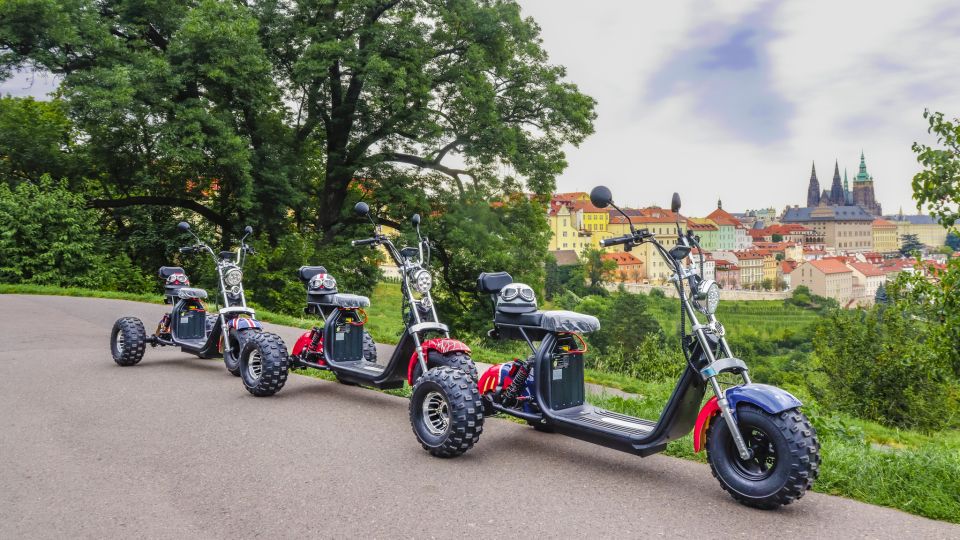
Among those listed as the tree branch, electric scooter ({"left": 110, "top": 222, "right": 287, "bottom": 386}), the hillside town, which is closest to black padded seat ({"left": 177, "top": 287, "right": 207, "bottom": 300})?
electric scooter ({"left": 110, "top": 222, "right": 287, "bottom": 386})

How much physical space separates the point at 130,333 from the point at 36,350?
227cm

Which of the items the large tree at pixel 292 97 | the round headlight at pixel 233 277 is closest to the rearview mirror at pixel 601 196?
the round headlight at pixel 233 277

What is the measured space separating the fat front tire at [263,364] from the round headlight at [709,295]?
402cm

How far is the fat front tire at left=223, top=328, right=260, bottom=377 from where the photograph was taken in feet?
23.8

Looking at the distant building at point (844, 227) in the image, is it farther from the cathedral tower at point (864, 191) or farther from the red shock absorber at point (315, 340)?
the red shock absorber at point (315, 340)

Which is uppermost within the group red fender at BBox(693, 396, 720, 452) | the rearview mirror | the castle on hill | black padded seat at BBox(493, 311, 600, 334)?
the castle on hill

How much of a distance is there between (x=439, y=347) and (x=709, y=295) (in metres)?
2.37

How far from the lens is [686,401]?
407cm

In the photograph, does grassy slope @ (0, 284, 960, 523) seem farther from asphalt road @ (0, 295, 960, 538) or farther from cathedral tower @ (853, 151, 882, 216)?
cathedral tower @ (853, 151, 882, 216)

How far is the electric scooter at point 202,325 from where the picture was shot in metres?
7.58

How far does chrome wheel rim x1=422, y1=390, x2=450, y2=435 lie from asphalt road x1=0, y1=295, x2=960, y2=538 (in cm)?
21

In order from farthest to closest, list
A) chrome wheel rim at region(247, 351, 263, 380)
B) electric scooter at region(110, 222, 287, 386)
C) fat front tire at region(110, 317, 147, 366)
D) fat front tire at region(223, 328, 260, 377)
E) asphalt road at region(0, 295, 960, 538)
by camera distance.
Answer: fat front tire at region(110, 317, 147, 366)
electric scooter at region(110, 222, 287, 386)
fat front tire at region(223, 328, 260, 377)
chrome wheel rim at region(247, 351, 263, 380)
asphalt road at region(0, 295, 960, 538)

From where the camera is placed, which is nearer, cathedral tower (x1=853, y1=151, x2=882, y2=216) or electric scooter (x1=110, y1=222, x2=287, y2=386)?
electric scooter (x1=110, y1=222, x2=287, y2=386)

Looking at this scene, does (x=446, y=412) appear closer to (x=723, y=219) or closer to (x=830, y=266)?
(x=830, y=266)
